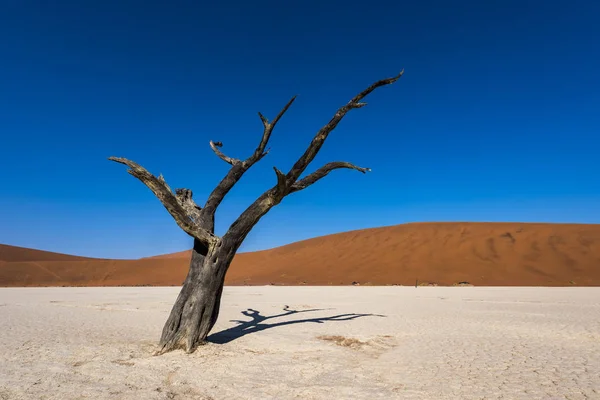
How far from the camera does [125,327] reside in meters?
10.4

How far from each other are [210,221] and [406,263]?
33.3 meters

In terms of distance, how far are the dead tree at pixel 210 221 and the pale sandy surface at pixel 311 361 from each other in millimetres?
472

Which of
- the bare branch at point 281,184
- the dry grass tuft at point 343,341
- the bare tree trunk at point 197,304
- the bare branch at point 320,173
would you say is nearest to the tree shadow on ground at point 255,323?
the bare tree trunk at point 197,304

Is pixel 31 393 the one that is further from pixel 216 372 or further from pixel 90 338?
pixel 90 338

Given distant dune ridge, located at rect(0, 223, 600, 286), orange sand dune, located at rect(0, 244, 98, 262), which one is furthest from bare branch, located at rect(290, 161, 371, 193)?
orange sand dune, located at rect(0, 244, 98, 262)

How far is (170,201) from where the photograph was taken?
716 cm

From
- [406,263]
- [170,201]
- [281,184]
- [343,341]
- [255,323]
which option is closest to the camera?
[170,201]

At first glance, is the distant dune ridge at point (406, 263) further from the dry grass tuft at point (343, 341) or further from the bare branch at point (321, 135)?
the bare branch at point (321, 135)

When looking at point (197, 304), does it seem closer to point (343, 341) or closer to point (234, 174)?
point (234, 174)

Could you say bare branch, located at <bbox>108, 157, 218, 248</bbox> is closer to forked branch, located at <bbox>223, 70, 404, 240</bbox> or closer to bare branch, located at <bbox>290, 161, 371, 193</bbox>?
forked branch, located at <bbox>223, 70, 404, 240</bbox>

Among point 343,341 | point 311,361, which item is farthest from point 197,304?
point 343,341

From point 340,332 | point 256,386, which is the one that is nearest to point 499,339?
point 340,332

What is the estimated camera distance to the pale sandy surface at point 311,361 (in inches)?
200

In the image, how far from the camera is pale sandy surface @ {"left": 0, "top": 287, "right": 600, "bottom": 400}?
16.7 ft
